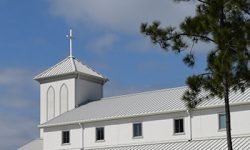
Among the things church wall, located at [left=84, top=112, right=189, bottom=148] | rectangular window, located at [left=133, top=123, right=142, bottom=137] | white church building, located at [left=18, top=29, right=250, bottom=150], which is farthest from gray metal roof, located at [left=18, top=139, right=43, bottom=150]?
rectangular window, located at [left=133, top=123, right=142, bottom=137]

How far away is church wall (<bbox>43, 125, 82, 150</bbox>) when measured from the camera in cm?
5766

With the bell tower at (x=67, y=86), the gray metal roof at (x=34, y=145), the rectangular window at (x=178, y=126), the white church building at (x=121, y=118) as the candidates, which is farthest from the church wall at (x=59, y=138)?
the rectangular window at (x=178, y=126)

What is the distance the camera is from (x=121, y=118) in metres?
54.5

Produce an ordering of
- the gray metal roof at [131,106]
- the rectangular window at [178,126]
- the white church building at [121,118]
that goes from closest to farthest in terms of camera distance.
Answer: the white church building at [121,118], the rectangular window at [178,126], the gray metal roof at [131,106]

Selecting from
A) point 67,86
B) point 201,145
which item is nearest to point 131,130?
point 201,145

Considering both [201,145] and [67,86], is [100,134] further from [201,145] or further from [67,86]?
[201,145]

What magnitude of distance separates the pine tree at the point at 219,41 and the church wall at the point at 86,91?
3816 centimetres

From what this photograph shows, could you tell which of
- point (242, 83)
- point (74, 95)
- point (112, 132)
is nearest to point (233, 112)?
point (112, 132)

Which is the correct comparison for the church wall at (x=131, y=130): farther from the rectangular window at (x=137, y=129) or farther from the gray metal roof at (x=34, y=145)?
the gray metal roof at (x=34, y=145)

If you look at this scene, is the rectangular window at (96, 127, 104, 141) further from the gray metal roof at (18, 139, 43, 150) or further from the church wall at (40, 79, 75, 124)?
the gray metal roof at (18, 139, 43, 150)

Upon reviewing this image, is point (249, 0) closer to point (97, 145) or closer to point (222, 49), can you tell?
point (222, 49)

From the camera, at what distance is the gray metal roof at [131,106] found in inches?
2035

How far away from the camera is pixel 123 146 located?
2138 inches

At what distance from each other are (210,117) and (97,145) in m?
11.0
